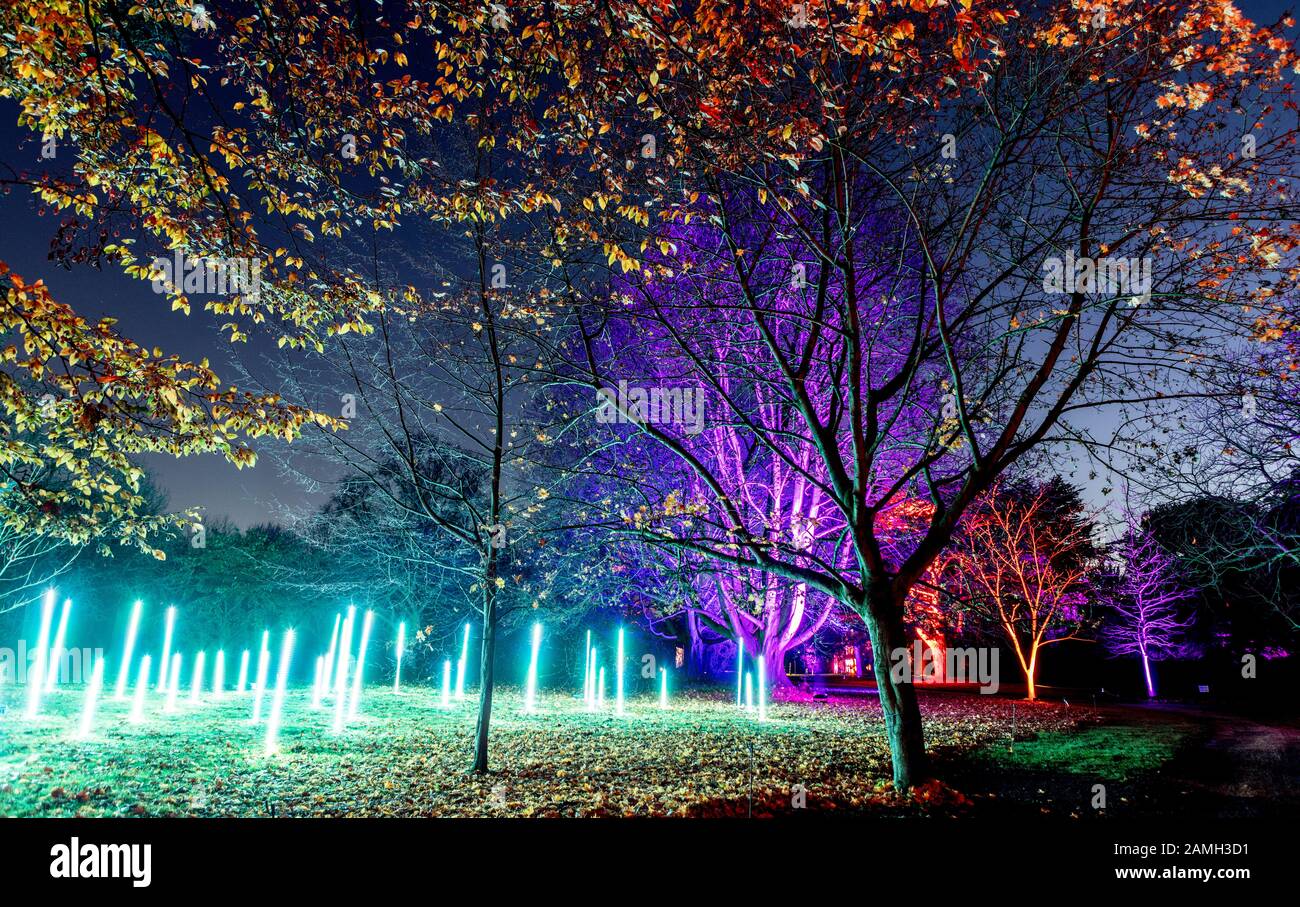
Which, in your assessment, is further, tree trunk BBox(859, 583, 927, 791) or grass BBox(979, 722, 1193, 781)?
grass BBox(979, 722, 1193, 781)

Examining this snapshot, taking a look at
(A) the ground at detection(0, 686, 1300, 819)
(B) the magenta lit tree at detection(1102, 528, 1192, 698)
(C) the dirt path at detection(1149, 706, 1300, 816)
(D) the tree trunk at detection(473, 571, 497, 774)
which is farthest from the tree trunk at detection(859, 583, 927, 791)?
(B) the magenta lit tree at detection(1102, 528, 1192, 698)

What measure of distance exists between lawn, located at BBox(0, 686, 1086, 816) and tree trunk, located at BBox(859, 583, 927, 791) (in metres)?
0.40

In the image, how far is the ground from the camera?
7055 mm

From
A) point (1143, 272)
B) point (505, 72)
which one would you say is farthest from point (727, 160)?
point (1143, 272)

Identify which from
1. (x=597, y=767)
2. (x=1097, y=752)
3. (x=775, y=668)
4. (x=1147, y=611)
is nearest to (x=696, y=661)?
(x=775, y=668)

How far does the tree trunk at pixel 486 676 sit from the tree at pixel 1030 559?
917 inches

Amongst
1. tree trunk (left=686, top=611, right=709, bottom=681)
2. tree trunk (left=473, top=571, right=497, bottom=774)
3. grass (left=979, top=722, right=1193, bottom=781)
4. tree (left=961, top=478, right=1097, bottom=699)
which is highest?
tree (left=961, top=478, right=1097, bottom=699)

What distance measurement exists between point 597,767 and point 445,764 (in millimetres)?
2196

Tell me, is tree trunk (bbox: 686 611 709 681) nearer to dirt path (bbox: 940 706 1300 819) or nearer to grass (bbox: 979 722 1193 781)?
grass (bbox: 979 722 1193 781)

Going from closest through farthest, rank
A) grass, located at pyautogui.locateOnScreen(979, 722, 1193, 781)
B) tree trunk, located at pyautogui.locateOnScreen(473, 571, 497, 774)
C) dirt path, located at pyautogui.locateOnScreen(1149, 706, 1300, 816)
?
dirt path, located at pyautogui.locateOnScreen(1149, 706, 1300, 816), tree trunk, located at pyautogui.locateOnScreen(473, 571, 497, 774), grass, located at pyautogui.locateOnScreen(979, 722, 1193, 781)

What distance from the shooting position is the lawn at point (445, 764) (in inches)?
274

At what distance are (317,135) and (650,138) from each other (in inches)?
153
